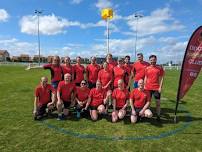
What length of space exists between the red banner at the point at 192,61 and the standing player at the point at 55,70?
3.99m

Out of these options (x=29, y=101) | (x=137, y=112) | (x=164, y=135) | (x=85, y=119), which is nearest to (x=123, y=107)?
(x=137, y=112)

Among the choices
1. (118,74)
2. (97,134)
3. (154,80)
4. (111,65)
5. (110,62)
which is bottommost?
(97,134)

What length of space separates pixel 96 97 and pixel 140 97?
4.58 ft

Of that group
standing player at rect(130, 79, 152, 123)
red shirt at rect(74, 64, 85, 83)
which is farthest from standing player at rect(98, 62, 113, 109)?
standing player at rect(130, 79, 152, 123)

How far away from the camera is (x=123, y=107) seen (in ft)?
28.3

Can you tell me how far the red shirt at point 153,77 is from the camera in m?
8.68

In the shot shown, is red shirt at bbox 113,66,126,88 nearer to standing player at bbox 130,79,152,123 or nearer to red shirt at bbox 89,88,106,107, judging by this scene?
red shirt at bbox 89,88,106,107

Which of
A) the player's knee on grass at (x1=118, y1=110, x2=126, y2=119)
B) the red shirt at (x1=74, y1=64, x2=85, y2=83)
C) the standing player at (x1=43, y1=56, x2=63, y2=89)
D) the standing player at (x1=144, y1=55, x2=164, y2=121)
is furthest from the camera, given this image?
the red shirt at (x1=74, y1=64, x2=85, y2=83)

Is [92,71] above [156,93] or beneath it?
above

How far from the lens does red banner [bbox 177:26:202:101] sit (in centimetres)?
781

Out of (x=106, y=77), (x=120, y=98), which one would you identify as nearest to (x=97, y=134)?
(x=120, y=98)

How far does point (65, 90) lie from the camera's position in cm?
899

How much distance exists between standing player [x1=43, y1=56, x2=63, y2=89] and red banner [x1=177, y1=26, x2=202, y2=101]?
157 inches

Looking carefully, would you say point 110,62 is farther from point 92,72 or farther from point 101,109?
point 101,109
